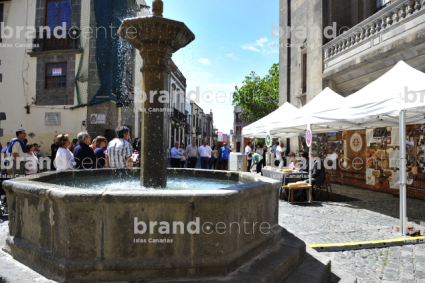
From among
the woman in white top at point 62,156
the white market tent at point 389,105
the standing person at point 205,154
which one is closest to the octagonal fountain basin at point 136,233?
the woman in white top at point 62,156

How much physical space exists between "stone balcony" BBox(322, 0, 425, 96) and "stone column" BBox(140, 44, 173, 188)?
7.33 m

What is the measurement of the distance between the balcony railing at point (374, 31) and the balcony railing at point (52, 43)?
13159 mm

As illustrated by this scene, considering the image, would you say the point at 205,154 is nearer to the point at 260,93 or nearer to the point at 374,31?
the point at 374,31

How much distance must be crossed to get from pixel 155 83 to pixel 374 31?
8806mm

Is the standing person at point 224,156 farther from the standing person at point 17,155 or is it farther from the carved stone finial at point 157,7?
the carved stone finial at point 157,7

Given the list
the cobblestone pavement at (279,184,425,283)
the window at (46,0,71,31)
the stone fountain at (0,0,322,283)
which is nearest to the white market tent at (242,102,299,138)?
the cobblestone pavement at (279,184,425,283)

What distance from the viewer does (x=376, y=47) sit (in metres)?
9.42

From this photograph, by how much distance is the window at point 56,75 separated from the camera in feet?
53.7

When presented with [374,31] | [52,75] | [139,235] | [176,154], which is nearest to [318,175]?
[374,31]

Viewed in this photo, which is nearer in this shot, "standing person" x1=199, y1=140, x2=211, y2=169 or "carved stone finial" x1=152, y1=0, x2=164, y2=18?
"carved stone finial" x1=152, y1=0, x2=164, y2=18

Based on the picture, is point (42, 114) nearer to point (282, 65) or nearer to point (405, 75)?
point (282, 65)

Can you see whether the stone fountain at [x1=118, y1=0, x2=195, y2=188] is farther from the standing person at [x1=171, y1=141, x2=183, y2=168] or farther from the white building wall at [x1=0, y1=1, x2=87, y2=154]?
the white building wall at [x1=0, y1=1, x2=87, y2=154]

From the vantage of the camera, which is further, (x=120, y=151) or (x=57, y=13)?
(x=57, y=13)

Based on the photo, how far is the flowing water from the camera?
425cm
